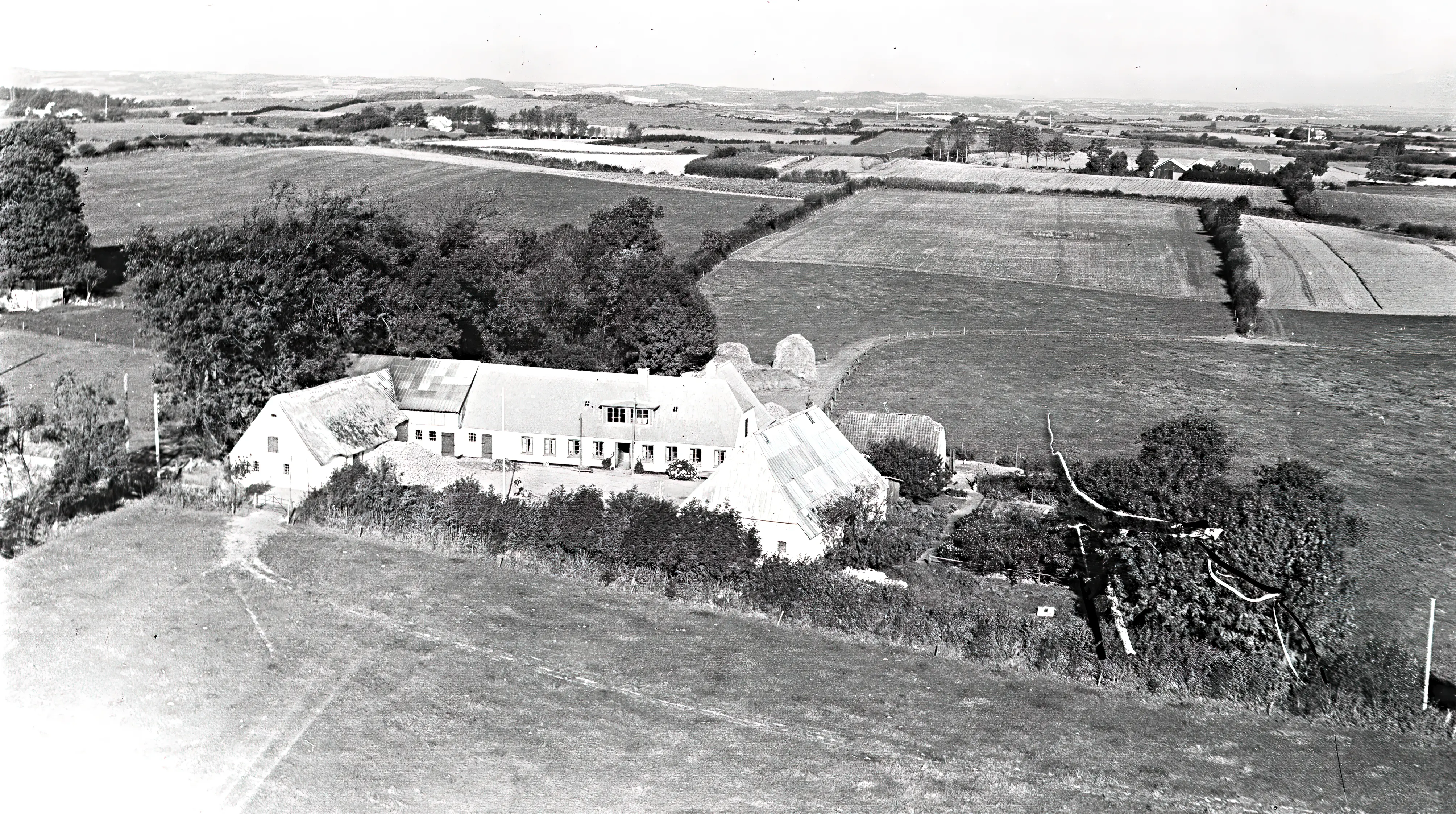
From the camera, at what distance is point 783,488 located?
3091 cm

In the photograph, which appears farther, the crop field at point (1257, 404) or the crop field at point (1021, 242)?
the crop field at point (1021, 242)

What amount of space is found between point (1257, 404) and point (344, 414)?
3608cm

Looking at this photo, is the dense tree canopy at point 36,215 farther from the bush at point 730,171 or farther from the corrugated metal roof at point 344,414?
the bush at point 730,171

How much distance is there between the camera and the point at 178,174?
93938 millimetres

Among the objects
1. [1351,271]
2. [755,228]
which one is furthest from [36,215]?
[1351,271]

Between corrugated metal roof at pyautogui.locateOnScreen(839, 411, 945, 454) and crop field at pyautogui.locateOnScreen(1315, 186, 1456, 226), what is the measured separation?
6680 cm

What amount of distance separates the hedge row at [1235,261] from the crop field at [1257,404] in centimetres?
310

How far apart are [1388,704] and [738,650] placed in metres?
12.4

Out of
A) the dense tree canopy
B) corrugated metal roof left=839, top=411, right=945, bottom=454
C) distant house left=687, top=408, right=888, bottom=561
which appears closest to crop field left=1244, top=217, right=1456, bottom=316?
corrugated metal roof left=839, top=411, right=945, bottom=454

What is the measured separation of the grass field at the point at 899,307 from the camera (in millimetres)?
63281

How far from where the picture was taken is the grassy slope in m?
18.8

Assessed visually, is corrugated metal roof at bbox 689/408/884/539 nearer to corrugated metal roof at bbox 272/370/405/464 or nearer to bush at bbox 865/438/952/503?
bush at bbox 865/438/952/503

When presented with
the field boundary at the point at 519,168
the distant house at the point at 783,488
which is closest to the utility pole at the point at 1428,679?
the distant house at the point at 783,488

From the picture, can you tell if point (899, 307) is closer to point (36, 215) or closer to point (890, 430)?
point (890, 430)
